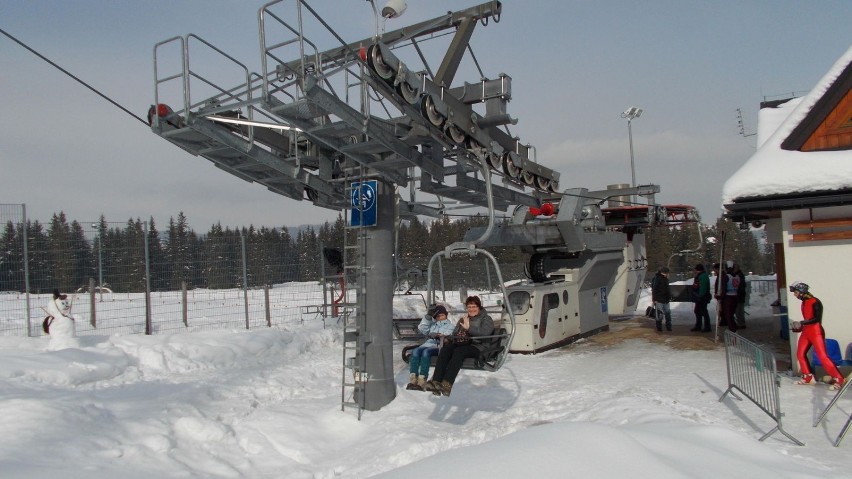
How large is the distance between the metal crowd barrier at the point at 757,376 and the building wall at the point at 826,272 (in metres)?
2.10

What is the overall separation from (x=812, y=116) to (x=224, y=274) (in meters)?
13.4

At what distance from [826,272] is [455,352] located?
6633mm

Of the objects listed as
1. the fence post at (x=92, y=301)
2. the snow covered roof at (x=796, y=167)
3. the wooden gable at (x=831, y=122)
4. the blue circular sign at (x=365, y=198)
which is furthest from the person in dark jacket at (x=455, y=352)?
the fence post at (x=92, y=301)

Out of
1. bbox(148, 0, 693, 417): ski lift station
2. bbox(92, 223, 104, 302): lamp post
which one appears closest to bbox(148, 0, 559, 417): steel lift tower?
bbox(148, 0, 693, 417): ski lift station

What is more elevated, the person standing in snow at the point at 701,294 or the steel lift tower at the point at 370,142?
the steel lift tower at the point at 370,142

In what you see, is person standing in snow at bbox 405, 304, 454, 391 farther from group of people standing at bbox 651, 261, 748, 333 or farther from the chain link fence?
group of people standing at bbox 651, 261, 748, 333

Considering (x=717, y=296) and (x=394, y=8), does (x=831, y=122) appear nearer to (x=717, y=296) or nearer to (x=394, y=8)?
(x=717, y=296)

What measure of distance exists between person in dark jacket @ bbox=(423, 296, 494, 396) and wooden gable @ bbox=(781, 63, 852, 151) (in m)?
6.92

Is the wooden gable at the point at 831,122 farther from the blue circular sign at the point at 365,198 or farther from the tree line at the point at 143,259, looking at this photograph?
the blue circular sign at the point at 365,198

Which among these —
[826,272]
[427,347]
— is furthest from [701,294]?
[427,347]

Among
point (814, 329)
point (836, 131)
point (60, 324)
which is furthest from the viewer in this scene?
point (60, 324)

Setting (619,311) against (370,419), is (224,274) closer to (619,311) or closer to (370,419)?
(370,419)

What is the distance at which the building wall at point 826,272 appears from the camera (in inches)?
397

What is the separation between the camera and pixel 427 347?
330 inches
